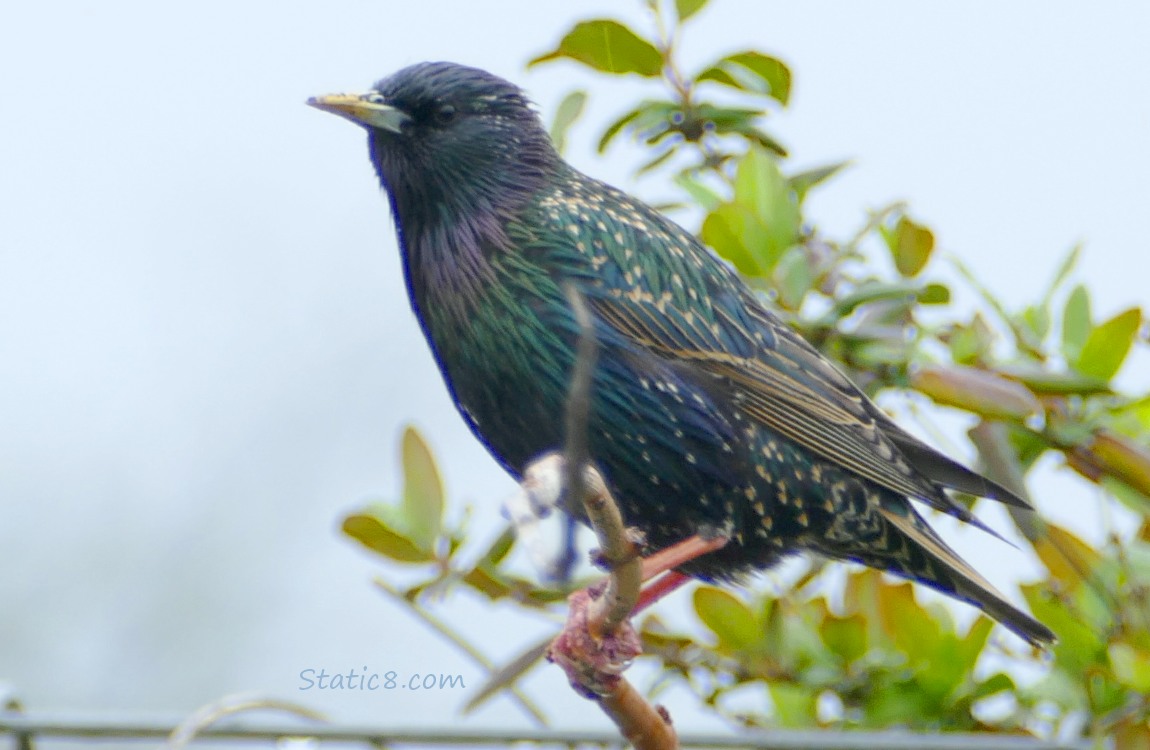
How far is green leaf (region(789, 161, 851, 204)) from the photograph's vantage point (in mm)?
2428

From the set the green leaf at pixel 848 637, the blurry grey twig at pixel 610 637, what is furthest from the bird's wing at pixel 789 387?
the blurry grey twig at pixel 610 637

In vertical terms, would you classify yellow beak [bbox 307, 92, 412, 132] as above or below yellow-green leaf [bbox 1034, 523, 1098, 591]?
above

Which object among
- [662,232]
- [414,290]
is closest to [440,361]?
[414,290]

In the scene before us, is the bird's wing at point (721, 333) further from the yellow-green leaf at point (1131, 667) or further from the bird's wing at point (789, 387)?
the yellow-green leaf at point (1131, 667)

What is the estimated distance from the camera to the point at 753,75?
2387mm

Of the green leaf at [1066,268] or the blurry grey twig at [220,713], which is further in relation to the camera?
the green leaf at [1066,268]

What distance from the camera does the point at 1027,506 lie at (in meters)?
2.02

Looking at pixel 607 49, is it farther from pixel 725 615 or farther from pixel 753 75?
pixel 725 615

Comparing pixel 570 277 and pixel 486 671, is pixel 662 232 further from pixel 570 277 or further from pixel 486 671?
pixel 486 671

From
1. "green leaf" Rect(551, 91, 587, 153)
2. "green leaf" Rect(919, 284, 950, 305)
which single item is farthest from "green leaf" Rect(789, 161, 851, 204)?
"green leaf" Rect(551, 91, 587, 153)

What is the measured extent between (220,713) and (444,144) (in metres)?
0.90

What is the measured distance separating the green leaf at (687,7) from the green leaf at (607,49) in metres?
0.07

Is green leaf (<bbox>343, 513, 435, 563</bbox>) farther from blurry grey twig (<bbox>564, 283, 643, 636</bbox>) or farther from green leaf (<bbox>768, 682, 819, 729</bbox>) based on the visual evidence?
green leaf (<bbox>768, 682, 819, 729</bbox>)

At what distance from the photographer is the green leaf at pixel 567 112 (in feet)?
7.63
